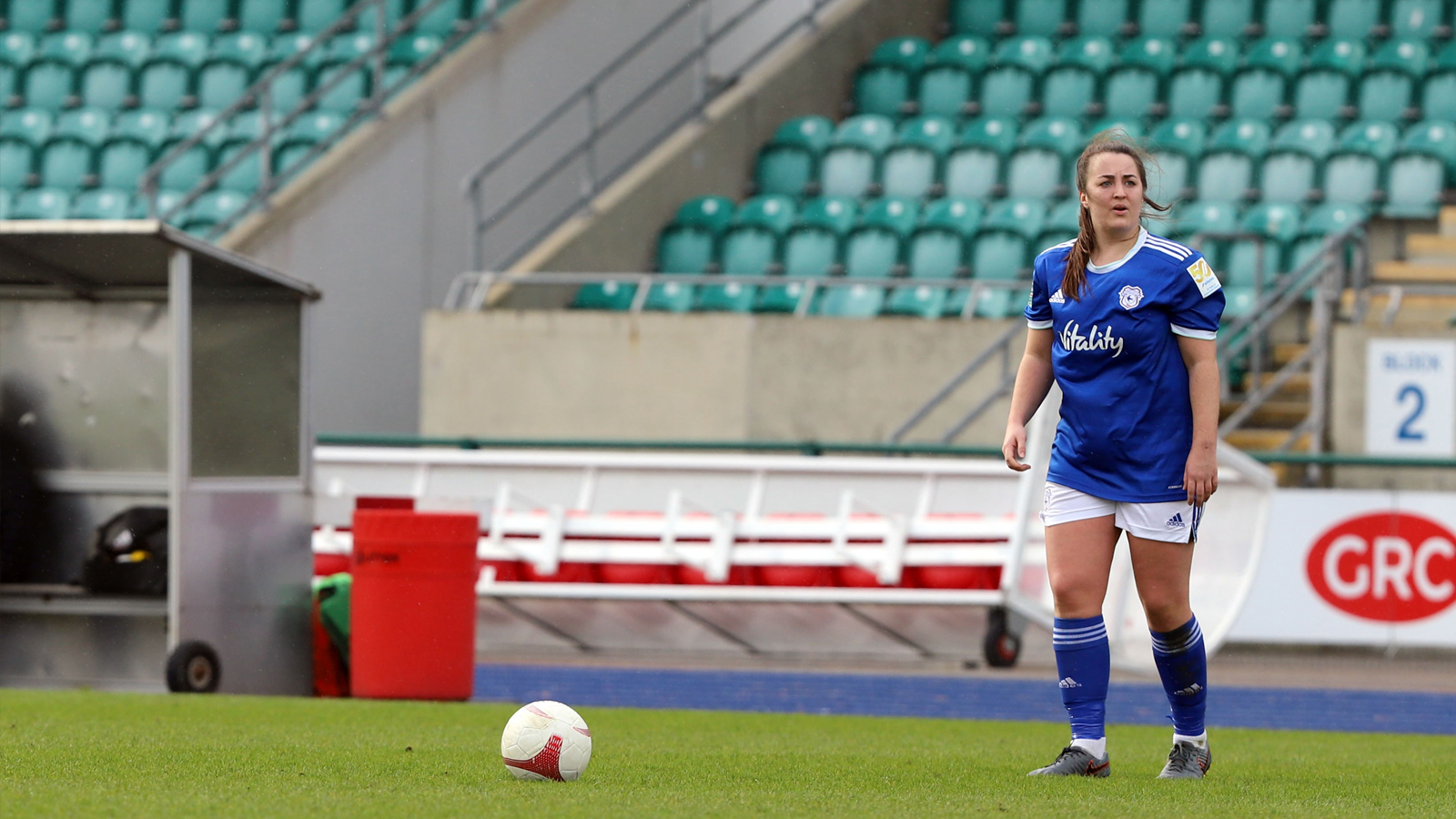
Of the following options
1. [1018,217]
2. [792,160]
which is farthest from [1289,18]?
[792,160]

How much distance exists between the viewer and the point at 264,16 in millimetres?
20125

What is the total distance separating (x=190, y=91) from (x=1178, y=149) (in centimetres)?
Result: 928

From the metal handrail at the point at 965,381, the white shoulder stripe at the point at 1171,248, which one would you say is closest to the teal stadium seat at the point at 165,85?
the metal handrail at the point at 965,381

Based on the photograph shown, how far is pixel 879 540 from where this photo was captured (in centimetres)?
1206

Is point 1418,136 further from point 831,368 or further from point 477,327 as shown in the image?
point 477,327

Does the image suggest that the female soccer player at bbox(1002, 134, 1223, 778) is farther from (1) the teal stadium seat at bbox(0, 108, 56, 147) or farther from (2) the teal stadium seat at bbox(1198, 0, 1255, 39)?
(1) the teal stadium seat at bbox(0, 108, 56, 147)

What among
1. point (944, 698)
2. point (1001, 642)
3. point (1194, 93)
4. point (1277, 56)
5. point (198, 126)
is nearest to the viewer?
point (944, 698)

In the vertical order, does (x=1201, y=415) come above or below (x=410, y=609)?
above

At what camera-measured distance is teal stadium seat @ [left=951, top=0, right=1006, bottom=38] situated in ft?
64.3

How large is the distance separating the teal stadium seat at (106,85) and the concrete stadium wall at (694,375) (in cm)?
595

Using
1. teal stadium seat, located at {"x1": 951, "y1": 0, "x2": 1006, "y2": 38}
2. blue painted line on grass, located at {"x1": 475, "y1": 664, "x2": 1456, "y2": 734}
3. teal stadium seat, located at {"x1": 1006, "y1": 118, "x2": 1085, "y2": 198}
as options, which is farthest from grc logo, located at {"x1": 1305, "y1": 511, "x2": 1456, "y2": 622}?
teal stadium seat, located at {"x1": 951, "y1": 0, "x2": 1006, "y2": 38}

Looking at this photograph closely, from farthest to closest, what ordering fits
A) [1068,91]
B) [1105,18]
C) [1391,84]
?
[1105,18] → [1068,91] → [1391,84]

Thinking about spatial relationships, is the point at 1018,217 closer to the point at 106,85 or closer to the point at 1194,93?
the point at 1194,93

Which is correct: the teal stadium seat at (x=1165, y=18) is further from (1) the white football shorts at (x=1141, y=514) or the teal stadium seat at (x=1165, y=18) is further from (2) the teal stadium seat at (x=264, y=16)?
(1) the white football shorts at (x=1141, y=514)
